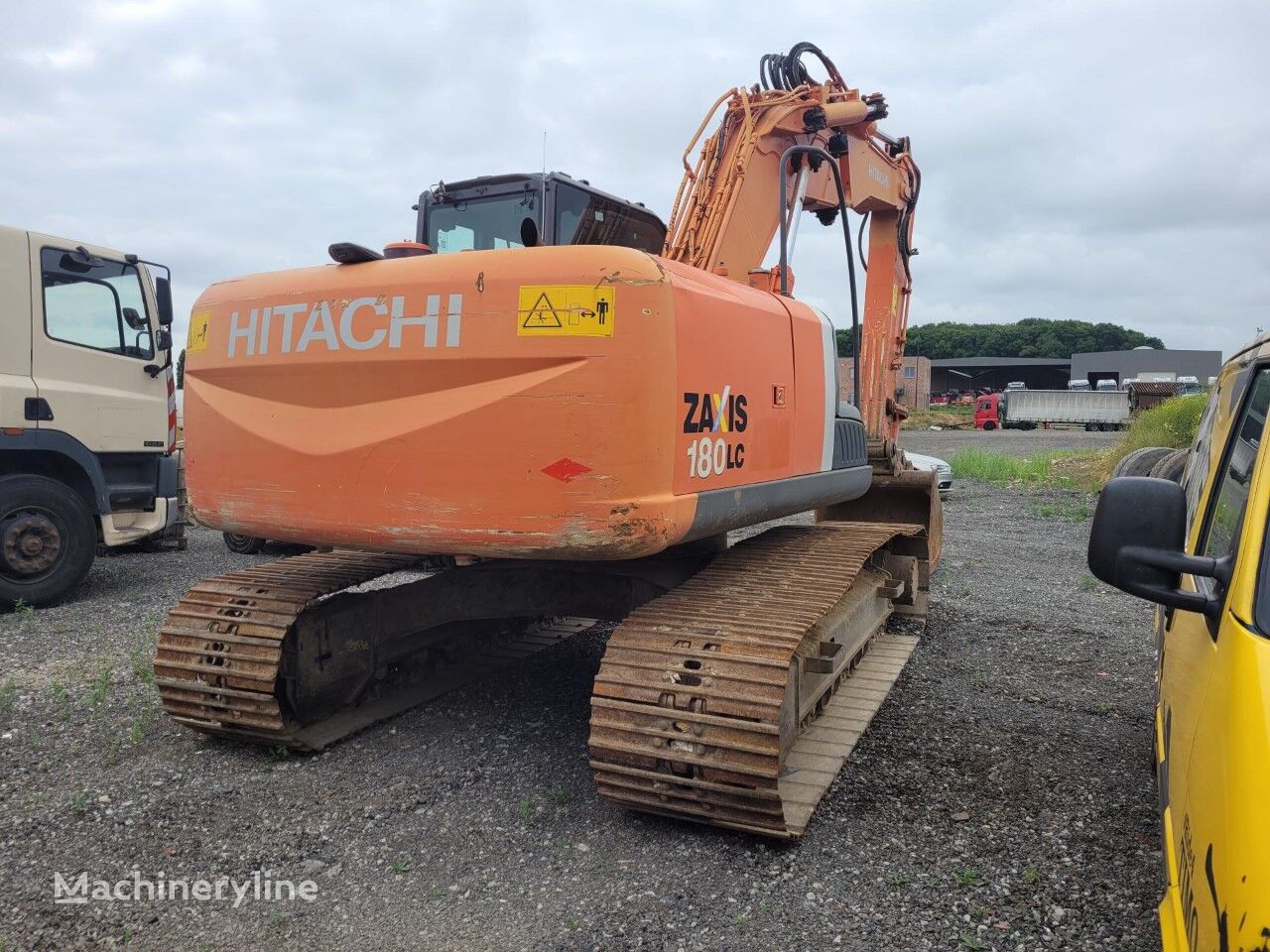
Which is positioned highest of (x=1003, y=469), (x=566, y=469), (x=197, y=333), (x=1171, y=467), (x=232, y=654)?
(x=197, y=333)

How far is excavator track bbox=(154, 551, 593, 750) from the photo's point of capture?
12.6ft

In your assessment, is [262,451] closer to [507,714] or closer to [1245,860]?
[507,714]

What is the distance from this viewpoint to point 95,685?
4.93 m

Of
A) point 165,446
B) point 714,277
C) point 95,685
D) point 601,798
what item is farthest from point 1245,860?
point 165,446

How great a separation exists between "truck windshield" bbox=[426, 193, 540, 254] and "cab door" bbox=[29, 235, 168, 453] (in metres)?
3.39

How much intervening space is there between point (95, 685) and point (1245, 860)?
5076 mm

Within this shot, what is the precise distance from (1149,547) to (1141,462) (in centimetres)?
1138

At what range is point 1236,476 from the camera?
8.14ft

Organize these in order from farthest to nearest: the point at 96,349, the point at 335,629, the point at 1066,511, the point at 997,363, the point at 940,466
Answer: the point at 997,363 → the point at 940,466 → the point at 1066,511 → the point at 96,349 → the point at 335,629

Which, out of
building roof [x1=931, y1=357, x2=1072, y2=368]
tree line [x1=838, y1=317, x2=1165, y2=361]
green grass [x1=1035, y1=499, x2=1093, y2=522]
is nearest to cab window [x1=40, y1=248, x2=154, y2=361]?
green grass [x1=1035, y1=499, x2=1093, y2=522]

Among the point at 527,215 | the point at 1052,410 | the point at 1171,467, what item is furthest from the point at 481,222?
the point at 1052,410

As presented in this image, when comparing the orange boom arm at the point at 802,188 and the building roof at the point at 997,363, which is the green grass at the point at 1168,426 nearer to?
the orange boom arm at the point at 802,188

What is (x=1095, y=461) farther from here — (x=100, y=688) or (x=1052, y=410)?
(x=1052, y=410)

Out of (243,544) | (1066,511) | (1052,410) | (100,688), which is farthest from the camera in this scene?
(1052,410)
